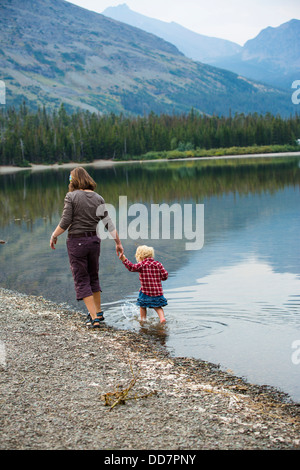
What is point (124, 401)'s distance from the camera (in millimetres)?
6445

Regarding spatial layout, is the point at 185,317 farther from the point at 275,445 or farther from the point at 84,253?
the point at 275,445

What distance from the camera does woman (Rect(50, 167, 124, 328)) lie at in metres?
10.1

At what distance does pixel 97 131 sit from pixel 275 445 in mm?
167776

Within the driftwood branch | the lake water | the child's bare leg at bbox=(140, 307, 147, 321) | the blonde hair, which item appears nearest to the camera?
the driftwood branch

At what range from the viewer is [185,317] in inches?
459

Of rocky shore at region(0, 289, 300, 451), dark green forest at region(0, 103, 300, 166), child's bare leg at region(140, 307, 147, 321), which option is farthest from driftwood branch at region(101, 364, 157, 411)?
dark green forest at region(0, 103, 300, 166)

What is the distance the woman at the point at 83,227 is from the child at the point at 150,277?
892 millimetres

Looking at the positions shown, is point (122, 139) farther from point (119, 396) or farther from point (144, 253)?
point (119, 396)

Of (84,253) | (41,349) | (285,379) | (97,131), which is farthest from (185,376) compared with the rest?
(97,131)

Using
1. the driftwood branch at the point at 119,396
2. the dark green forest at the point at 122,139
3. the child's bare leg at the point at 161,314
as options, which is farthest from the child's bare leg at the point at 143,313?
the dark green forest at the point at 122,139

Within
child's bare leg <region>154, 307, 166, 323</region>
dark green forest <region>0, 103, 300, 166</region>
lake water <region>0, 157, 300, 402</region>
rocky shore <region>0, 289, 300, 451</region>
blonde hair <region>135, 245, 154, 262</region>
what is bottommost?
lake water <region>0, 157, 300, 402</region>

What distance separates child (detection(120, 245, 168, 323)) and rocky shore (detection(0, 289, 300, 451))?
4.78 ft

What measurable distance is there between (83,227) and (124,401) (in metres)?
4.37

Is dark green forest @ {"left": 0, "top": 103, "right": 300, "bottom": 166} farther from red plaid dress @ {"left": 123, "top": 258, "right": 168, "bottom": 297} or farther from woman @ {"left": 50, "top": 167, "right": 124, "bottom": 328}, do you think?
woman @ {"left": 50, "top": 167, "right": 124, "bottom": 328}
